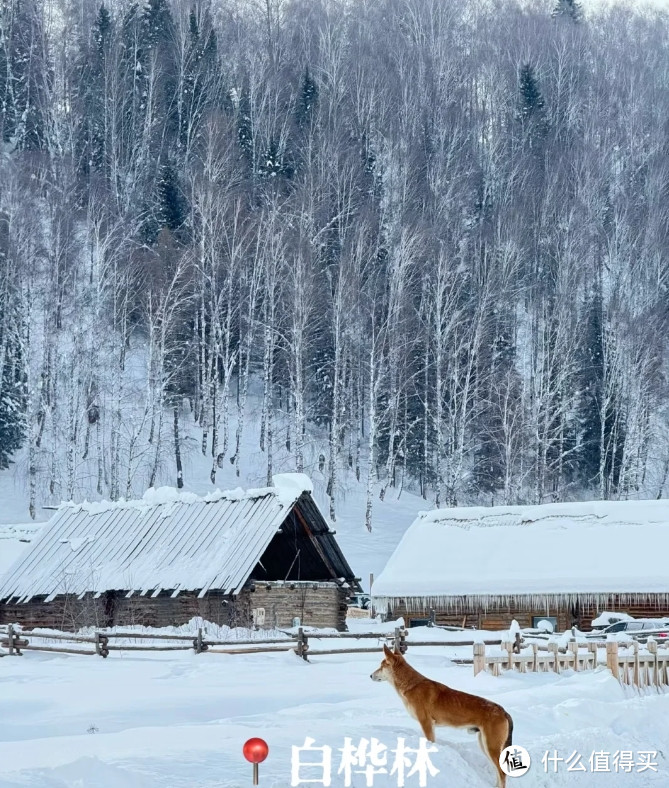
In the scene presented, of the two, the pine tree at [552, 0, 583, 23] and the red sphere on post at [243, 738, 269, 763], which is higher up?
the pine tree at [552, 0, 583, 23]

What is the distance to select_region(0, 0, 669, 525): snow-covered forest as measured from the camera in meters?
52.7

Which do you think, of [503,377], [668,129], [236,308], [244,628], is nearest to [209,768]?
[244,628]

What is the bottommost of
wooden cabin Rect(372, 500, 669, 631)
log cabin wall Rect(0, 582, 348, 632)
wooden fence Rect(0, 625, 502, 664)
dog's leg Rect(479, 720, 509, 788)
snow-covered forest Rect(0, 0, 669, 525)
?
dog's leg Rect(479, 720, 509, 788)

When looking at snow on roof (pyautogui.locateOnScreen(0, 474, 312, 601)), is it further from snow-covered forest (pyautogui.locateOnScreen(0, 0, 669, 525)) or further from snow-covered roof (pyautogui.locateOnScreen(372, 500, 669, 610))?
snow-covered forest (pyautogui.locateOnScreen(0, 0, 669, 525))

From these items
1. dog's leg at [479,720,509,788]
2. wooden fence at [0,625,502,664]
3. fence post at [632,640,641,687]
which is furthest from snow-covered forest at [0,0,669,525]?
dog's leg at [479,720,509,788]

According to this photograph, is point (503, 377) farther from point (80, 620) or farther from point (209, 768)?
point (209, 768)

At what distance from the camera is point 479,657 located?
1927 cm

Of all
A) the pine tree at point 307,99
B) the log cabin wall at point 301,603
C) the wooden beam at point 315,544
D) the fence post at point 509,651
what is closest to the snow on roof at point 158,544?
the wooden beam at point 315,544

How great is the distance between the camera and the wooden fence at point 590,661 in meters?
19.1

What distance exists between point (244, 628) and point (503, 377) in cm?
3240

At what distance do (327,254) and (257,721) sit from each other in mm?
49819

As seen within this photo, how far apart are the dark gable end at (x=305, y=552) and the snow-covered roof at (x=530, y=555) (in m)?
1.48

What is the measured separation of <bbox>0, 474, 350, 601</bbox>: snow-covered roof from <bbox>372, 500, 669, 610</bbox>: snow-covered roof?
3.20 metres

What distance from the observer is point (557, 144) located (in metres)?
78.9
